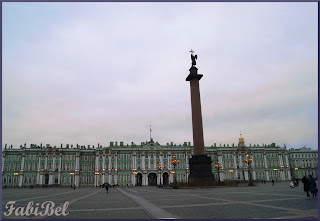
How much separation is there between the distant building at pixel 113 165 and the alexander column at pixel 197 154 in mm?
52296

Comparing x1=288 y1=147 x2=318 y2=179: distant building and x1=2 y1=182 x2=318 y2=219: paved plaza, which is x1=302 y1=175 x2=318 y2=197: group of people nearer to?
x1=2 y1=182 x2=318 y2=219: paved plaza

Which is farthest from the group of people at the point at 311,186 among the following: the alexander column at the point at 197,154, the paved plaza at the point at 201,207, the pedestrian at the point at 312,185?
the alexander column at the point at 197,154

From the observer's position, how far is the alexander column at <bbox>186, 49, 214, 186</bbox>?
36.7 meters

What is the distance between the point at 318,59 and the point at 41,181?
314ft

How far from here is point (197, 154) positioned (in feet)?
124

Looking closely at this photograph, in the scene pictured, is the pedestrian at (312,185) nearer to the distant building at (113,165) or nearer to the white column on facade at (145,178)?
the distant building at (113,165)

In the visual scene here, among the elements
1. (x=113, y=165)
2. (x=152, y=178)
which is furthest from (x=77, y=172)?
(x=152, y=178)

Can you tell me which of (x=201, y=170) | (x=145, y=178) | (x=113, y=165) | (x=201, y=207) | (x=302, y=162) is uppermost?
(x=113, y=165)

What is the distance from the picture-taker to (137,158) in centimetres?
9500

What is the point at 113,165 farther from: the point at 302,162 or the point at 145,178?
the point at 302,162

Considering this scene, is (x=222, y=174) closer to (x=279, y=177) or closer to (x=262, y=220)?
(x=279, y=177)

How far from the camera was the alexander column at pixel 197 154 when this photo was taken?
36688mm

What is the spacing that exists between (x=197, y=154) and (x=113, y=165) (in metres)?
61.1

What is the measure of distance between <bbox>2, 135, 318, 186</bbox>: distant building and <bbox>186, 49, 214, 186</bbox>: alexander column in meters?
52.3
